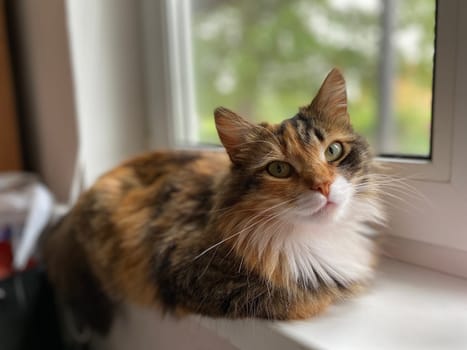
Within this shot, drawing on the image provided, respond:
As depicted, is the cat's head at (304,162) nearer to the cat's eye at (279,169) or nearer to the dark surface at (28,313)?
the cat's eye at (279,169)

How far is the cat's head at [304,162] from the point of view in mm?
645

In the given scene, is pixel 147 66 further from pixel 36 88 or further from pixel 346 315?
pixel 346 315

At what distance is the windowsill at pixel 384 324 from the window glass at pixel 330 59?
124 cm

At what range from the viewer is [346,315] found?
2.30 feet

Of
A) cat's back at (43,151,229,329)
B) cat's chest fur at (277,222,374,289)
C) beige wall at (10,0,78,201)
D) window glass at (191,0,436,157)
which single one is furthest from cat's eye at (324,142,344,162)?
window glass at (191,0,436,157)

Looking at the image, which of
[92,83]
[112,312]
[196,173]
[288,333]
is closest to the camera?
[288,333]

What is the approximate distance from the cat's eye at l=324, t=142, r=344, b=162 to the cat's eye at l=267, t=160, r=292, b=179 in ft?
0.24

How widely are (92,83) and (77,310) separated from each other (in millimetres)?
676

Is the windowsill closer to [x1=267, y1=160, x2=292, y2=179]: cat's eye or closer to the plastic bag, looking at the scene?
[x1=267, y1=160, x2=292, y2=179]: cat's eye

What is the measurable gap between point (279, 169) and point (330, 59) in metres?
1.85

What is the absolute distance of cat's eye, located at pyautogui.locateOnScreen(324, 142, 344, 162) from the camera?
70cm

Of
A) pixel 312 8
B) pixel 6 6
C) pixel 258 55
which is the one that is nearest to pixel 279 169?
pixel 6 6

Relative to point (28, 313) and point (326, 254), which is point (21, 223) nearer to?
point (28, 313)

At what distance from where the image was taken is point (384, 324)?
2.19 ft
